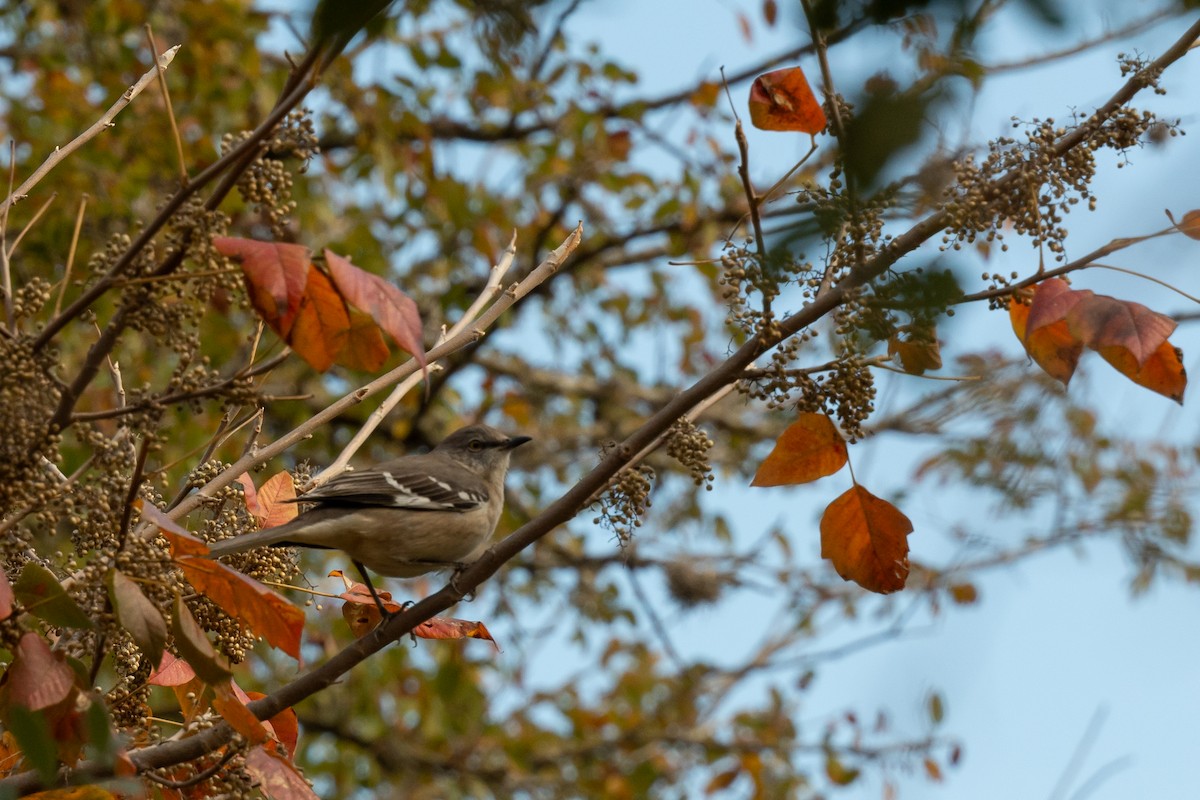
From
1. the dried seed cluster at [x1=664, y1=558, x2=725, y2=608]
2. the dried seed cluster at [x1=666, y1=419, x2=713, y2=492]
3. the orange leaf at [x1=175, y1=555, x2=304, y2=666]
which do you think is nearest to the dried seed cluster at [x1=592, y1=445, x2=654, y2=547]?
the dried seed cluster at [x1=666, y1=419, x2=713, y2=492]

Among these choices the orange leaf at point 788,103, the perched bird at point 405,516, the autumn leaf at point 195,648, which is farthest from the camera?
the perched bird at point 405,516

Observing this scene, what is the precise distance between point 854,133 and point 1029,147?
149 cm

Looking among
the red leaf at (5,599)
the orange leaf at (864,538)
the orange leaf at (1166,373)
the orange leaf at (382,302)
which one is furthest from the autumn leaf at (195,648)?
the orange leaf at (1166,373)

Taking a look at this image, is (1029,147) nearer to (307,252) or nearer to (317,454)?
(307,252)

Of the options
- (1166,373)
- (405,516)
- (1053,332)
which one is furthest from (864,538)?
(405,516)

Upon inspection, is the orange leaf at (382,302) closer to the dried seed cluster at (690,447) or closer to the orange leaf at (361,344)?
the orange leaf at (361,344)

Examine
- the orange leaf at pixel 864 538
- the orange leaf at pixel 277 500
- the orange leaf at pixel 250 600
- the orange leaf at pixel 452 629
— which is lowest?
the orange leaf at pixel 250 600

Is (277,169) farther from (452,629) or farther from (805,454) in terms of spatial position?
(805,454)

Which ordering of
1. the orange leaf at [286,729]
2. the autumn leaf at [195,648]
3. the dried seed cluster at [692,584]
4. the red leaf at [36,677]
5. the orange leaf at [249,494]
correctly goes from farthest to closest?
the dried seed cluster at [692,584], the orange leaf at [249,494], the orange leaf at [286,729], the autumn leaf at [195,648], the red leaf at [36,677]

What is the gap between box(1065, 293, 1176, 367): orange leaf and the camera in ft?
7.64

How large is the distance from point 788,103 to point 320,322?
116 cm

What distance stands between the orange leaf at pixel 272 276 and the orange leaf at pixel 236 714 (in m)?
0.72

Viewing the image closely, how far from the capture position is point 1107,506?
22.7 ft

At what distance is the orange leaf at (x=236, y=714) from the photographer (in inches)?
91.4
